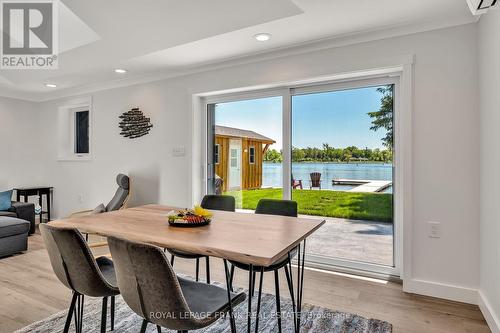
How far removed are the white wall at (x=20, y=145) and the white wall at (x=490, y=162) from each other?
21.5 feet

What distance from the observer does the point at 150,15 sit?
280cm

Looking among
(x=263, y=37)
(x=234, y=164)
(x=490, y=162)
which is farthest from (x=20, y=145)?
(x=490, y=162)

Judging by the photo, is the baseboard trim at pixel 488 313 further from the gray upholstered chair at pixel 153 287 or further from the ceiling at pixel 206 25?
the ceiling at pixel 206 25

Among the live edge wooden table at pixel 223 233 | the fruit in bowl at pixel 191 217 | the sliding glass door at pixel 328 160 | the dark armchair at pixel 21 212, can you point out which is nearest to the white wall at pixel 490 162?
the sliding glass door at pixel 328 160

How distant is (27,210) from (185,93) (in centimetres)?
297

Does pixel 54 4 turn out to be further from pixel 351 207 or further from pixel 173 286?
pixel 351 207

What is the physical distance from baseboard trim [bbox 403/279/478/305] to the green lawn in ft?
2.06

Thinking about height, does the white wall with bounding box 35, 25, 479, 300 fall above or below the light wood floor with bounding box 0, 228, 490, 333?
above

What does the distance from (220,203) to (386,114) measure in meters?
1.86

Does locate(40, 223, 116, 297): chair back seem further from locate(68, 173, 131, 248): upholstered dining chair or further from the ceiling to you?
locate(68, 173, 131, 248): upholstered dining chair

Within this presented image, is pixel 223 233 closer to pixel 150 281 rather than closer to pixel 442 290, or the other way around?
pixel 150 281

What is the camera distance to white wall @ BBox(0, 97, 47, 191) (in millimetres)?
5293


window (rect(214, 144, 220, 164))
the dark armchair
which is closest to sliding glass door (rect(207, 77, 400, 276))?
window (rect(214, 144, 220, 164))

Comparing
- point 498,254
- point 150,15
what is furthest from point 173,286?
point 150,15
